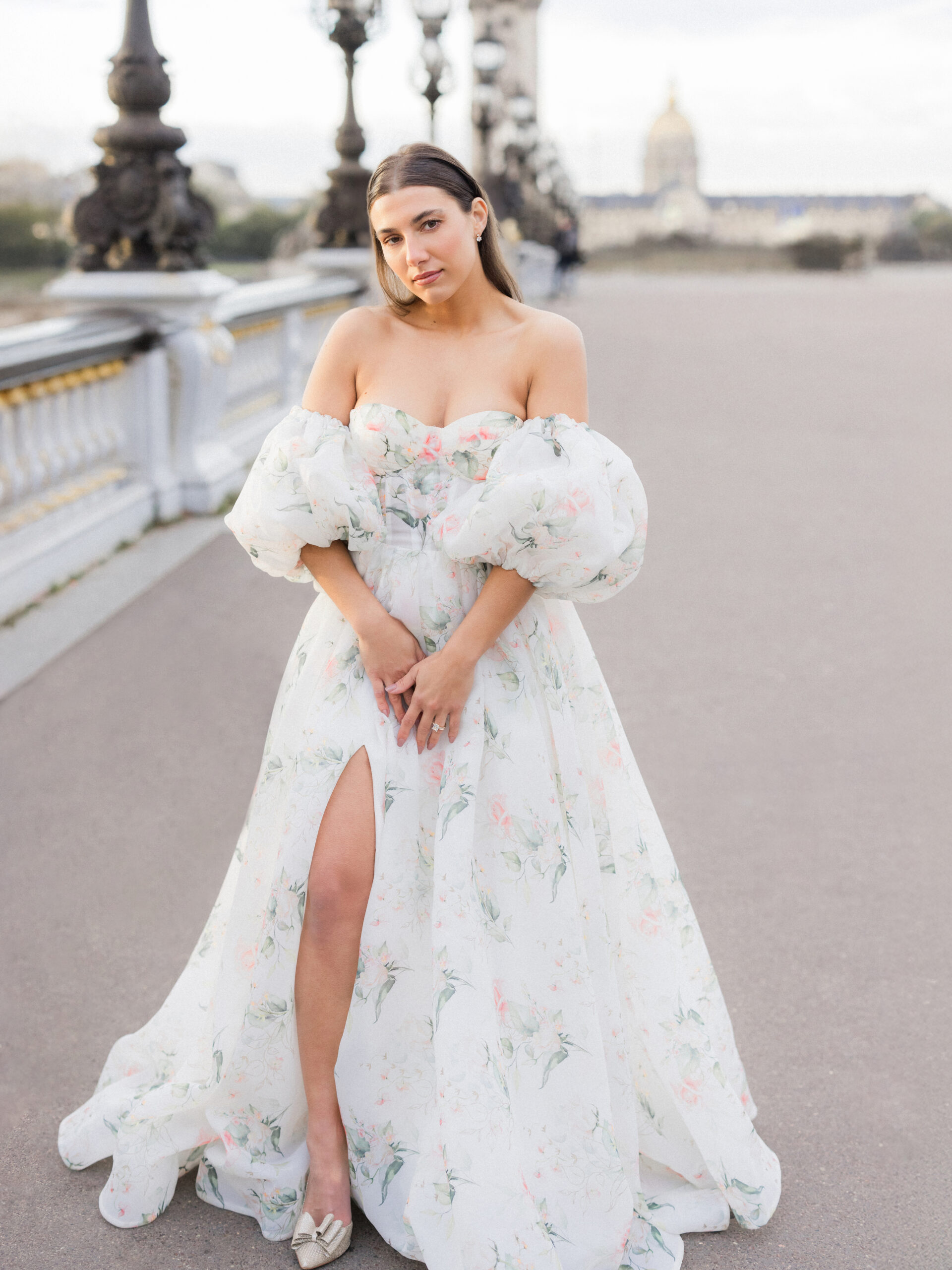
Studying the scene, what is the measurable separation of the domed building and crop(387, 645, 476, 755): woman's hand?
147 m

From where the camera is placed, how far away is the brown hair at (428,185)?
88.6 inches

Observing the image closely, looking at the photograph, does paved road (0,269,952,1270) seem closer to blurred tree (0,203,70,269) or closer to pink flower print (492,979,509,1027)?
pink flower print (492,979,509,1027)

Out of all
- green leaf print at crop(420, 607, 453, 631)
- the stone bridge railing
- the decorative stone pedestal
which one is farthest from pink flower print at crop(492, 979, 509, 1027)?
the decorative stone pedestal

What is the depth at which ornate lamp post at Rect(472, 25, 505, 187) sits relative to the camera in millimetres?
21141

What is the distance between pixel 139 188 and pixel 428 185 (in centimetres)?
603

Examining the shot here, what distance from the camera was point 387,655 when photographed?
2.28 metres

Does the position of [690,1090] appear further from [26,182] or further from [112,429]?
[26,182]

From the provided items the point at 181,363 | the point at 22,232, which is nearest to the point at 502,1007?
the point at 181,363

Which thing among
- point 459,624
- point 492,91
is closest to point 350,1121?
point 459,624

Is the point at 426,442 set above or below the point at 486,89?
below

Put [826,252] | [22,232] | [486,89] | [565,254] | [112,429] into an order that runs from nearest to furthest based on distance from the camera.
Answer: [112,429] < [22,232] < [486,89] < [565,254] < [826,252]

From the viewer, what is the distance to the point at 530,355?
7.48ft

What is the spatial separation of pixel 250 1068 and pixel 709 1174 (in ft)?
2.90

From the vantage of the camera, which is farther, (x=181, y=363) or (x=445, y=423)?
(x=181, y=363)
